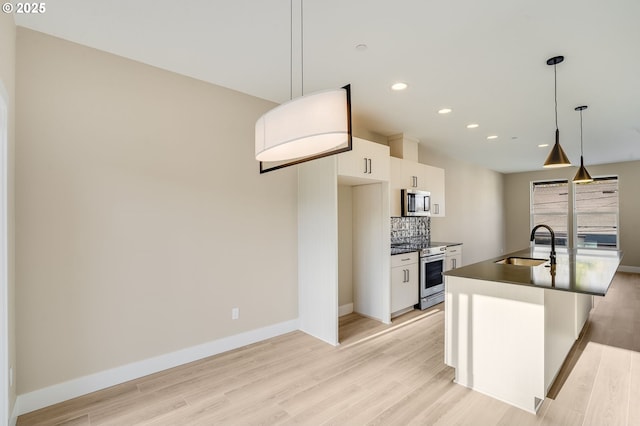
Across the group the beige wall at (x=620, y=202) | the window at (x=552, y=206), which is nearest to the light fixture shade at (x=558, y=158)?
the beige wall at (x=620, y=202)

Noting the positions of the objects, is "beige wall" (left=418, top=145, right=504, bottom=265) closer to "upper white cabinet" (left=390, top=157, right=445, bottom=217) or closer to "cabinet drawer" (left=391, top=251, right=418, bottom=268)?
"upper white cabinet" (left=390, top=157, right=445, bottom=217)

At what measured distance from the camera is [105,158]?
263 centimetres

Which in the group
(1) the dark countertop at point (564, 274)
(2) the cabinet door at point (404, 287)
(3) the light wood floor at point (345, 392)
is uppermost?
(1) the dark countertop at point (564, 274)

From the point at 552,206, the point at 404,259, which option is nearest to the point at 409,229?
the point at 404,259

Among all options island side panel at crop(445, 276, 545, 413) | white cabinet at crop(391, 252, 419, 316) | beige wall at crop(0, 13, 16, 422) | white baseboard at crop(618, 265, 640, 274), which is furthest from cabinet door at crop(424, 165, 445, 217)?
white baseboard at crop(618, 265, 640, 274)

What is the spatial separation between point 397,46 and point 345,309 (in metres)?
3.41

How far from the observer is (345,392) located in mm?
2525

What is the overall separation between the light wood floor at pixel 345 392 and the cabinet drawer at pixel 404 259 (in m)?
1.09

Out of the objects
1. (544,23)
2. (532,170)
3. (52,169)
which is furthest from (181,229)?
(532,170)

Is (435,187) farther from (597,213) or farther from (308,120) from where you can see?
(597,213)

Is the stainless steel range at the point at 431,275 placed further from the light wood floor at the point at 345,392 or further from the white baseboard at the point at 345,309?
the light wood floor at the point at 345,392

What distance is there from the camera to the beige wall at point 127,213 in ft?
7.67

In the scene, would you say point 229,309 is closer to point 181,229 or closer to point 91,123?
point 181,229

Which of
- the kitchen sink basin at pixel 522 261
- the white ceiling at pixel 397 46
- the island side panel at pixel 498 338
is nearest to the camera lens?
the white ceiling at pixel 397 46
